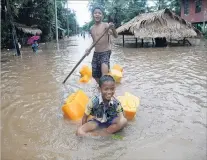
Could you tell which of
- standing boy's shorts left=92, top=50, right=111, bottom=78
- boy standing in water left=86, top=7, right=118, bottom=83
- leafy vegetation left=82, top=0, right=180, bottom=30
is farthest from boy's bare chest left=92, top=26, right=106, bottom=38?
leafy vegetation left=82, top=0, right=180, bottom=30

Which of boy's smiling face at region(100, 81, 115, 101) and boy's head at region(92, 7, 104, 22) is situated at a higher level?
boy's head at region(92, 7, 104, 22)

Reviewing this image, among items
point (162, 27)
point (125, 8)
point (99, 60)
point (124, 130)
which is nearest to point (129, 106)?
point (124, 130)

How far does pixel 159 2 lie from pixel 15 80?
31.1m

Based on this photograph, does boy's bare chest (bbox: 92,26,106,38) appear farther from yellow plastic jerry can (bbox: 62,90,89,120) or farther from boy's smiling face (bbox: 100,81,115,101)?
boy's smiling face (bbox: 100,81,115,101)

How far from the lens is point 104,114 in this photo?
3.18 meters

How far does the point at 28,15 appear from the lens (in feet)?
81.8

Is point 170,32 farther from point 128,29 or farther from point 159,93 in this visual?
point 159,93

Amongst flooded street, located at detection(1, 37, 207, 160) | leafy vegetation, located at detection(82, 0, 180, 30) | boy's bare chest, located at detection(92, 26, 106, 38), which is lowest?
flooded street, located at detection(1, 37, 207, 160)

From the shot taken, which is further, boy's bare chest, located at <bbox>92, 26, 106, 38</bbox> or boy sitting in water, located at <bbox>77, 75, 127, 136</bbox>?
boy's bare chest, located at <bbox>92, 26, 106, 38</bbox>

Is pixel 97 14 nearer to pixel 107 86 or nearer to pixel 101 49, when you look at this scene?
pixel 101 49

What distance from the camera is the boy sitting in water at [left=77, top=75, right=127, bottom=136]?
10.2 feet

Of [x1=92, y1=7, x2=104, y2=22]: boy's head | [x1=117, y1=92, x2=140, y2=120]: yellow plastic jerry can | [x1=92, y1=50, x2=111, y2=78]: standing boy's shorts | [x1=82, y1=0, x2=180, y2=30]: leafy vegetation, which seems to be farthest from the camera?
[x1=82, y1=0, x2=180, y2=30]: leafy vegetation

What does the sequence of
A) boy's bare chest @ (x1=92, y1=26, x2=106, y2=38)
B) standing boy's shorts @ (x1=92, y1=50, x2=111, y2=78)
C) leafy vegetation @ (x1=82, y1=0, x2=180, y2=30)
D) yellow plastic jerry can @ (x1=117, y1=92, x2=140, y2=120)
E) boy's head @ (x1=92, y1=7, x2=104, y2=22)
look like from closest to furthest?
yellow plastic jerry can @ (x1=117, y1=92, x2=140, y2=120), boy's head @ (x1=92, y1=7, x2=104, y2=22), boy's bare chest @ (x1=92, y1=26, x2=106, y2=38), standing boy's shorts @ (x1=92, y1=50, x2=111, y2=78), leafy vegetation @ (x1=82, y1=0, x2=180, y2=30)

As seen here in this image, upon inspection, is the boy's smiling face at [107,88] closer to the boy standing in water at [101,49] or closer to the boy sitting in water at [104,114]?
the boy sitting in water at [104,114]
